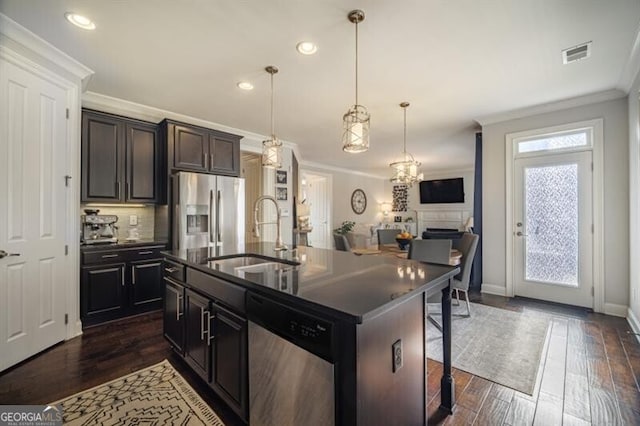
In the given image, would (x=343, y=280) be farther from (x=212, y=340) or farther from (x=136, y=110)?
(x=136, y=110)

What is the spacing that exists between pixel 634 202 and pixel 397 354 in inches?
137

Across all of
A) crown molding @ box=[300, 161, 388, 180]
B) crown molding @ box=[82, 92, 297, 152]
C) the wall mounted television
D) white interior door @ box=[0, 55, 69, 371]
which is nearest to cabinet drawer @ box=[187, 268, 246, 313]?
white interior door @ box=[0, 55, 69, 371]

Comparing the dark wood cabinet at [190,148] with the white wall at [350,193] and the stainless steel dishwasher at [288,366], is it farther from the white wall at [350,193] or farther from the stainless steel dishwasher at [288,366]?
the white wall at [350,193]

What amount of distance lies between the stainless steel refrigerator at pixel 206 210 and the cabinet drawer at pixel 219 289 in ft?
4.66

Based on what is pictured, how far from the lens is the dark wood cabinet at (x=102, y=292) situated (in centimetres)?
291

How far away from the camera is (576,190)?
3.50 metres

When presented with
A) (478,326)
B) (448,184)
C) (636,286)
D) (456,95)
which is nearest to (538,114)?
(456,95)

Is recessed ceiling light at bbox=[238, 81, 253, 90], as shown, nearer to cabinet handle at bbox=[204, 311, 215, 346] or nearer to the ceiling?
the ceiling

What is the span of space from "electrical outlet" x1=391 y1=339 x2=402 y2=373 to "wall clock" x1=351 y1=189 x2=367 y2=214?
7753 mm

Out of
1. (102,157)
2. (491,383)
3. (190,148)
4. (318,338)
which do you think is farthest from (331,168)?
(318,338)

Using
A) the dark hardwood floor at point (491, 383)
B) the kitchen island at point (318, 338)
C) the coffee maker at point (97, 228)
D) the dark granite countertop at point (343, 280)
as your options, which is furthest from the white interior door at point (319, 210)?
the kitchen island at point (318, 338)

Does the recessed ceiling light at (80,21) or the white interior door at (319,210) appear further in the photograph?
the white interior door at (319,210)

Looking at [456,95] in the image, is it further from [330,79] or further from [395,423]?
[395,423]

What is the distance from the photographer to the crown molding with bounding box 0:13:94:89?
2.06 metres
